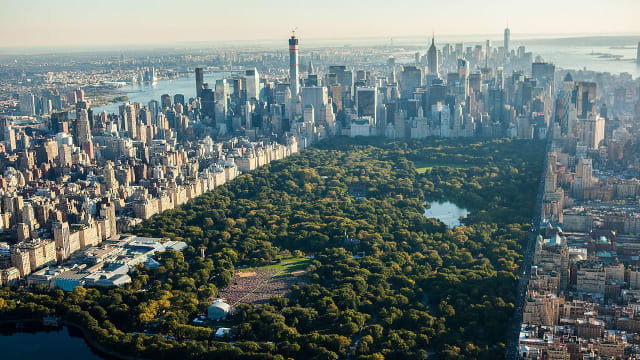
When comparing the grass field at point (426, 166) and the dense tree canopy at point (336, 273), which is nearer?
the dense tree canopy at point (336, 273)

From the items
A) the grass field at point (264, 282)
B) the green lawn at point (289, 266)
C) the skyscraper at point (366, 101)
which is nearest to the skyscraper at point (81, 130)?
the skyscraper at point (366, 101)

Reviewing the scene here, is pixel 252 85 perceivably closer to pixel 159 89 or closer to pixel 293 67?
pixel 293 67

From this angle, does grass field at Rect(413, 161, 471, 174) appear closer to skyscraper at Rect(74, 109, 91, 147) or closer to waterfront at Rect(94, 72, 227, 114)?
skyscraper at Rect(74, 109, 91, 147)

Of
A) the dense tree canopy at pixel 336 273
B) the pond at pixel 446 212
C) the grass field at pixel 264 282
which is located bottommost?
the pond at pixel 446 212

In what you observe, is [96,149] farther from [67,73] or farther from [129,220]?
[67,73]

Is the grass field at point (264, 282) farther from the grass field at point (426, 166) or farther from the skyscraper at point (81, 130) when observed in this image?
the skyscraper at point (81, 130)

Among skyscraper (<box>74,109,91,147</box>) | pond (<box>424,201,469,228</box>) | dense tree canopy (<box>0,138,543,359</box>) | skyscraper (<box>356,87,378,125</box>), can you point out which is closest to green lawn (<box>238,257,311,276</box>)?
dense tree canopy (<box>0,138,543,359</box>)
